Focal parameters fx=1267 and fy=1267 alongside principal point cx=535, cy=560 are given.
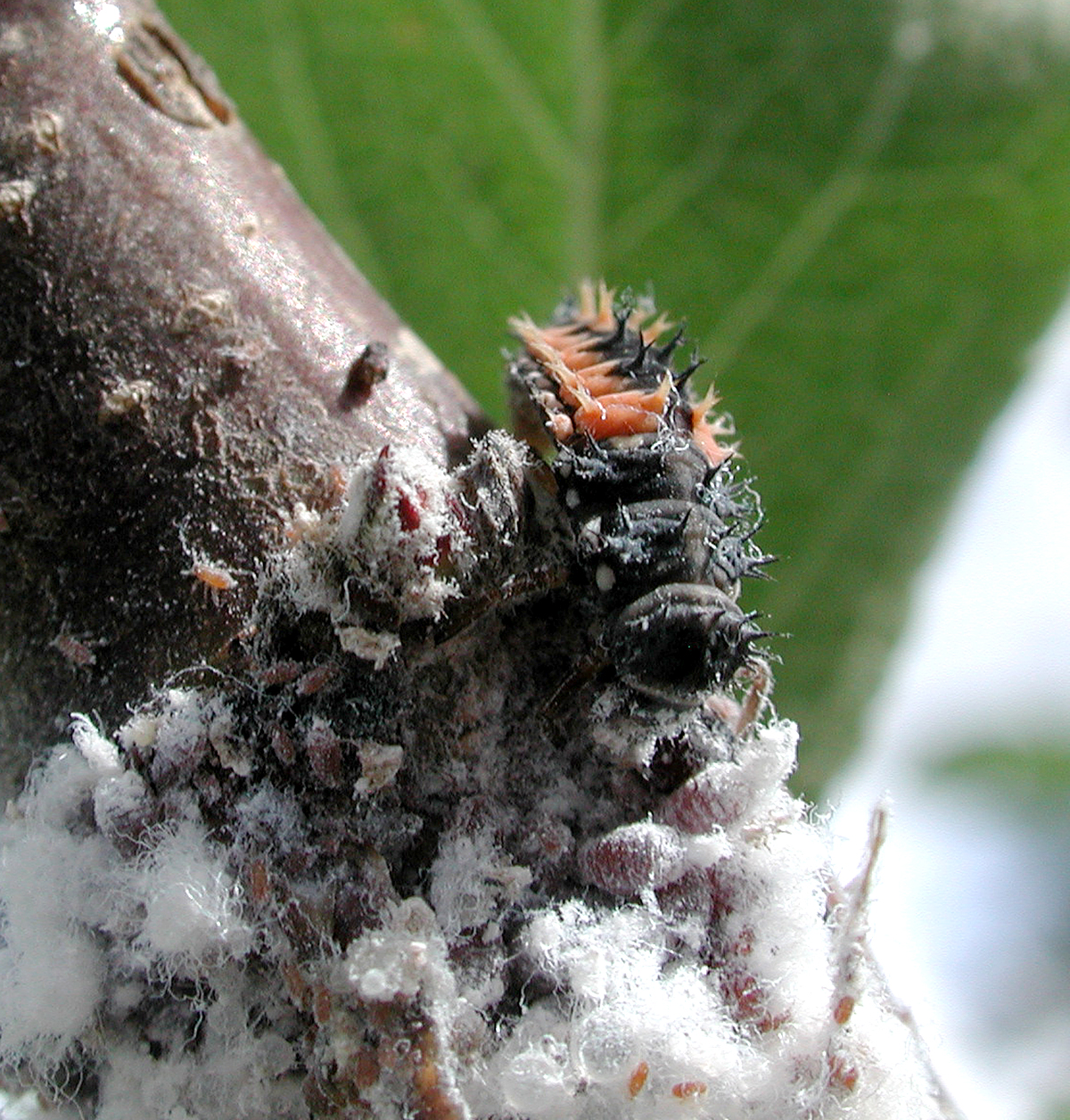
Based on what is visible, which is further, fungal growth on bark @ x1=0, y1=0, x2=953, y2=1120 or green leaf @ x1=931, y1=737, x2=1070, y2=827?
green leaf @ x1=931, y1=737, x2=1070, y2=827

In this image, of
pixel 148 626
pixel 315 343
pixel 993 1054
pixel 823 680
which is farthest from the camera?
pixel 993 1054

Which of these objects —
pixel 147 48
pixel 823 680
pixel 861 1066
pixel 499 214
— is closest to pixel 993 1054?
pixel 823 680

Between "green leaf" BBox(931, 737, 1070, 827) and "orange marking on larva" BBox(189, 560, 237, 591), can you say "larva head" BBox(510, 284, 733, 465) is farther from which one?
"green leaf" BBox(931, 737, 1070, 827)

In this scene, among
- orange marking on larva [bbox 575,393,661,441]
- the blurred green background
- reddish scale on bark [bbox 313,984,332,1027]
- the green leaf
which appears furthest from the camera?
the green leaf

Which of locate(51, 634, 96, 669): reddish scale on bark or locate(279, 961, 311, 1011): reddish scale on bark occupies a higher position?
locate(51, 634, 96, 669): reddish scale on bark

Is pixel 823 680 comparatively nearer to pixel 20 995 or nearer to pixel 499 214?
pixel 499 214

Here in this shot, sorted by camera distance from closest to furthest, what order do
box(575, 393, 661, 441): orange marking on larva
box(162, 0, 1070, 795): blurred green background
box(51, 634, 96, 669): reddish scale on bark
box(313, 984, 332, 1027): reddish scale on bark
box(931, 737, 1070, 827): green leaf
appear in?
box(313, 984, 332, 1027): reddish scale on bark < box(51, 634, 96, 669): reddish scale on bark < box(575, 393, 661, 441): orange marking on larva < box(162, 0, 1070, 795): blurred green background < box(931, 737, 1070, 827): green leaf

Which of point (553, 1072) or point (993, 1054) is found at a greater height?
point (553, 1072)

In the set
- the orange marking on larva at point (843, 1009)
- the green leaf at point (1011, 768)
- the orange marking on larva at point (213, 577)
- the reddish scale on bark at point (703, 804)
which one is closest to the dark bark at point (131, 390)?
the orange marking on larva at point (213, 577)

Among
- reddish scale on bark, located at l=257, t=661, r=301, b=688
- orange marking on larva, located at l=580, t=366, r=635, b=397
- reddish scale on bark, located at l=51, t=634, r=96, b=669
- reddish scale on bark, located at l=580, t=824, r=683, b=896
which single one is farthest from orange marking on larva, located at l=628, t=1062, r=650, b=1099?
orange marking on larva, located at l=580, t=366, r=635, b=397
